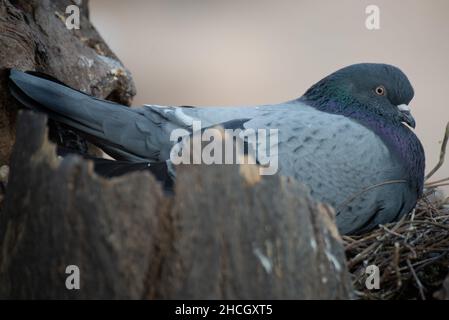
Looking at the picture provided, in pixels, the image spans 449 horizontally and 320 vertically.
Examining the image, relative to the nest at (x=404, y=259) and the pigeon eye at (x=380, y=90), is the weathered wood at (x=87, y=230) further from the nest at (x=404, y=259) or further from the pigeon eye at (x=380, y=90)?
the pigeon eye at (x=380, y=90)

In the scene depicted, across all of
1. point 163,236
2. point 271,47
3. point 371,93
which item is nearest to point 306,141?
point 371,93

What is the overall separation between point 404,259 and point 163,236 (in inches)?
46.4

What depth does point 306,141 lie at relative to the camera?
3.24m

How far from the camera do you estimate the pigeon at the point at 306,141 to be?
3211 millimetres

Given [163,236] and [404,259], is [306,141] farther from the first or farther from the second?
[163,236]

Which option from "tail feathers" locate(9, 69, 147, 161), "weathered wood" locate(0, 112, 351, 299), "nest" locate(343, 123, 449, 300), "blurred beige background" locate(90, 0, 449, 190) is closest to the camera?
"weathered wood" locate(0, 112, 351, 299)

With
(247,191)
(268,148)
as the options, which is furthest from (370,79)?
(247,191)

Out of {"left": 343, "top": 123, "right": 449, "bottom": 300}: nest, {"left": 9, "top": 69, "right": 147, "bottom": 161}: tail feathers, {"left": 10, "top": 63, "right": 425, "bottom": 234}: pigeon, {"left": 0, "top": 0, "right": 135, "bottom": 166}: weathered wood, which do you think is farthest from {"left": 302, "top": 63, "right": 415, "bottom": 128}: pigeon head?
{"left": 0, "top": 0, "right": 135, "bottom": 166}: weathered wood

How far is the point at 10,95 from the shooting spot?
3389 millimetres

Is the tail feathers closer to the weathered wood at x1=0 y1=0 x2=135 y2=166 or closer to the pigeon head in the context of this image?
the weathered wood at x1=0 y1=0 x2=135 y2=166

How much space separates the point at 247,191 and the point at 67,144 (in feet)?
5.68

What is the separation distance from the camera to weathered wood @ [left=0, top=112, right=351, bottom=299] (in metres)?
2.00

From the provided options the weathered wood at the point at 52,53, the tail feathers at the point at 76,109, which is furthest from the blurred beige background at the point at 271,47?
the tail feathers at the point at 76,109

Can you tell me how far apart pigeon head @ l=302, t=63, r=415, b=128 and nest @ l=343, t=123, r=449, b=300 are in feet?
2.30
